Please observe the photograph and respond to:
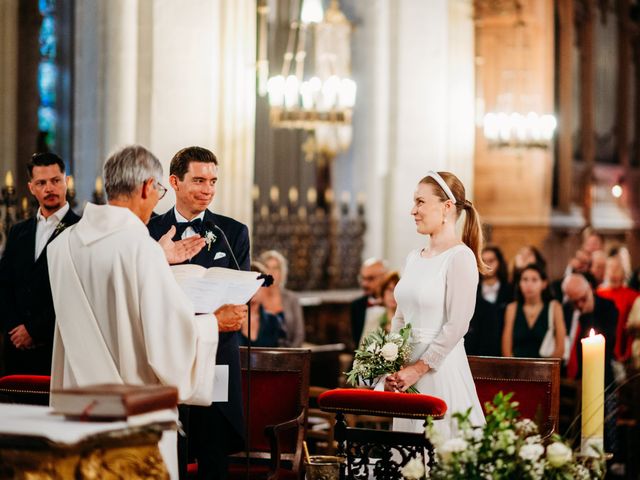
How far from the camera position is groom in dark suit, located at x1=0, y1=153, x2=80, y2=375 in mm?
5465

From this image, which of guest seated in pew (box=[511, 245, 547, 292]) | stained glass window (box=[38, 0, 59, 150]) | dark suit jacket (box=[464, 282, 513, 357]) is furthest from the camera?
stained glass window (box=[38, 0, 59, 150])

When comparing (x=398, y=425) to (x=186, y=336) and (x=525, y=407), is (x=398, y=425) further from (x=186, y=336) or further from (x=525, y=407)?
(x=186, y=336)

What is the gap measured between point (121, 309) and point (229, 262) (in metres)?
0.95

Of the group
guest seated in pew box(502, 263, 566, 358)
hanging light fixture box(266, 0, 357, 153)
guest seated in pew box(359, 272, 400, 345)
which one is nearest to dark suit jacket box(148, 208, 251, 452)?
guest seated in pew box(359, 272, 400, 345)

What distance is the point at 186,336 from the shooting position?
3752mm

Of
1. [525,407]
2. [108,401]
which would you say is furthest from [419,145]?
[108,401]

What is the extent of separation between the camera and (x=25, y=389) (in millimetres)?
4555

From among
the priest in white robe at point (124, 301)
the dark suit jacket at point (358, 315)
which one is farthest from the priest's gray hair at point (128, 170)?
the dark suit jacket at point (358, 315)

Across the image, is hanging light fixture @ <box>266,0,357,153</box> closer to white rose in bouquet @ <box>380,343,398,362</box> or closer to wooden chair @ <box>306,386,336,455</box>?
wooden chair @ <box>306,386,336,455</box>

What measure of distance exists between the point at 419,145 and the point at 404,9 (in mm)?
1282

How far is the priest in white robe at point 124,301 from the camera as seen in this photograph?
146 inches

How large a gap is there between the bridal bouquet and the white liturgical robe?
111 cm

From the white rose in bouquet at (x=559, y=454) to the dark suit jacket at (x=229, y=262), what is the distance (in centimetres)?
143

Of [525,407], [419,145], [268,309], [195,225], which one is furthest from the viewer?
[419,145]
